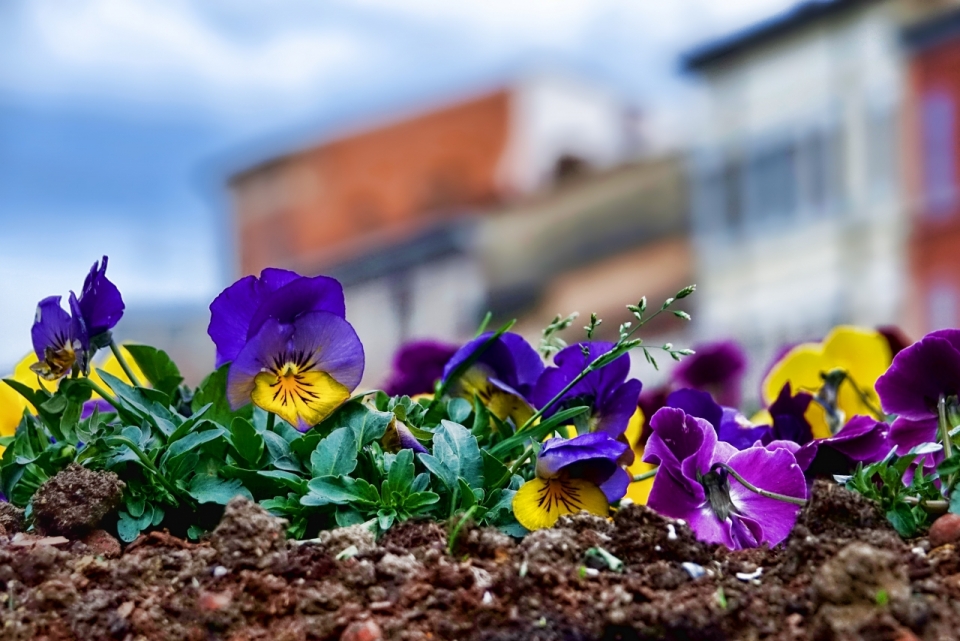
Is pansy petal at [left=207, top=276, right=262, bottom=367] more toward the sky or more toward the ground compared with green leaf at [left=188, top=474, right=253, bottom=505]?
more toward the sky

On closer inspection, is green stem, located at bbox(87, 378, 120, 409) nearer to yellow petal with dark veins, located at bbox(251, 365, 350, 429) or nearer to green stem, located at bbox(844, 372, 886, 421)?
yellow petal with dark veins, located at bbox(251, 365, 350, 429)

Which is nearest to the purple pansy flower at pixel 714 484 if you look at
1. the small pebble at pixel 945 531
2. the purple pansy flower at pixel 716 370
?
the small pebble at pixel 945 531

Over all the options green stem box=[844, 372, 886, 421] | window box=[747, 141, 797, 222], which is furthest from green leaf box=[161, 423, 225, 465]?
window box=[747, 141, 797, 222]

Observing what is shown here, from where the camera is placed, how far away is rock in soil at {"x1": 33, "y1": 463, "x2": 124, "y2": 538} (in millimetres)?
648

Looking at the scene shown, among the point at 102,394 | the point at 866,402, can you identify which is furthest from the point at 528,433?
the point at 866,402

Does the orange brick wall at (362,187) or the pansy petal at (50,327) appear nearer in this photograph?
the pansy petal at (50,327)

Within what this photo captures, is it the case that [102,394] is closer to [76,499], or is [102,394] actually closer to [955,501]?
[76,499]

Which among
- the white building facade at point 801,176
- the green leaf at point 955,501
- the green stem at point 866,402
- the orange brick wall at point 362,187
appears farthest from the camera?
the orange brick wall at point 362,187

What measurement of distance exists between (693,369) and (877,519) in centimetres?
76

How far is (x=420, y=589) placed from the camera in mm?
583

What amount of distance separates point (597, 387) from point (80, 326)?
327 mm

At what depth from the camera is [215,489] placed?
678 mm

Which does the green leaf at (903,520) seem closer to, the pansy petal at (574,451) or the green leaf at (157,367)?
the pansy petal at (574,451)

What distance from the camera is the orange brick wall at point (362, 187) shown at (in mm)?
15594
